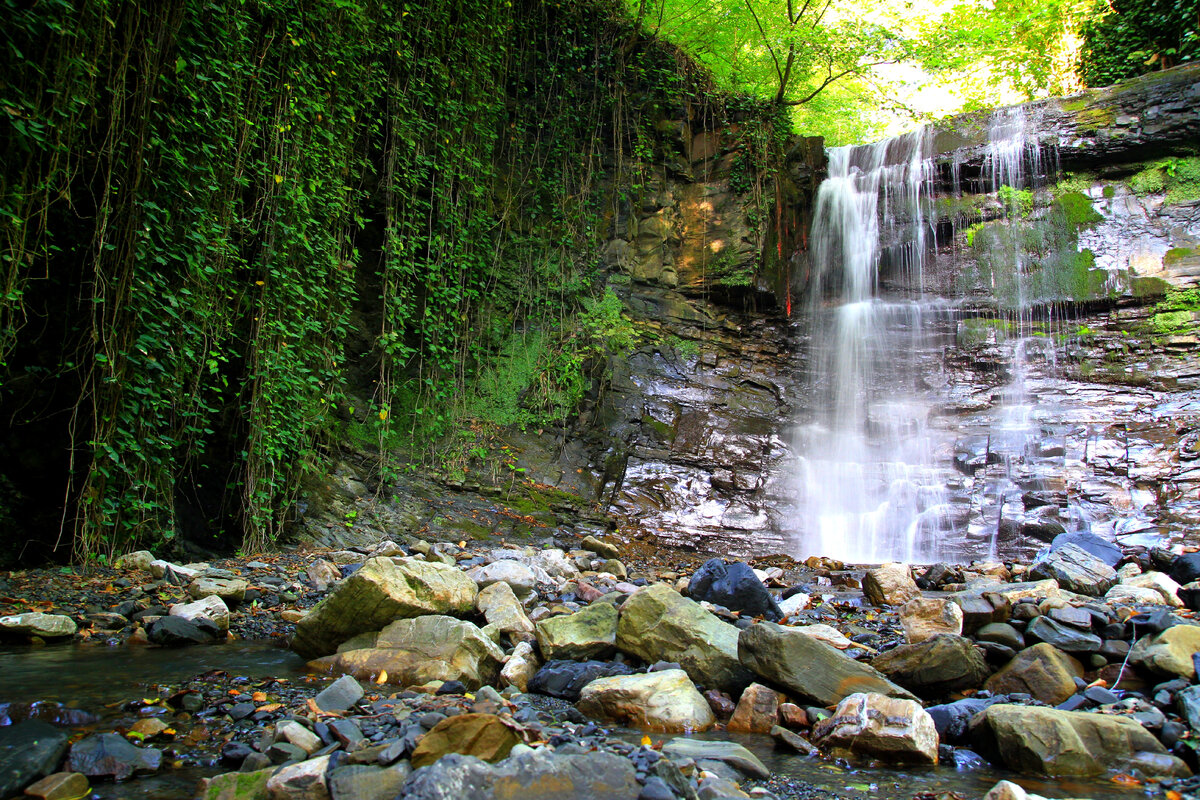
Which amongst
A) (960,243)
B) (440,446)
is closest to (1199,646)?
(440,446)

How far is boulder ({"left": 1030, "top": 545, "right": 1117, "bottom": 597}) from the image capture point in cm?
455

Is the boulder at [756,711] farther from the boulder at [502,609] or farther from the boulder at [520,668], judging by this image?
the boulder at [502,609]

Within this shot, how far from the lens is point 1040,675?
2932 millimetres

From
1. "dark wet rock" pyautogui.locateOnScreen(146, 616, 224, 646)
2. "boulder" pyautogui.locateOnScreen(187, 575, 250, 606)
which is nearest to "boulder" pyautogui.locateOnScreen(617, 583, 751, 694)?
"dark wet rock" pyautogui.locateOnScreen(146, 616, 224, 646)

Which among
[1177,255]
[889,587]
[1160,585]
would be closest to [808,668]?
[889,587]

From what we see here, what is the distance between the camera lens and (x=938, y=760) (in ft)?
8.21

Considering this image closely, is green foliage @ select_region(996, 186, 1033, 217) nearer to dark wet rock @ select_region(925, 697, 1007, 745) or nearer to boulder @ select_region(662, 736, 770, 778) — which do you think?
dark wet rock @ select_region(925, 697, 1007, 745)

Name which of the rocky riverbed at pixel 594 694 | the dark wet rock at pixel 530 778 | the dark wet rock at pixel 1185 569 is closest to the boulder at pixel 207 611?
the rocky riverbed at pixel 594 694

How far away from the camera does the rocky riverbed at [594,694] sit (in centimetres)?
206

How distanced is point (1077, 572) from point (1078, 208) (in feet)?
27.8

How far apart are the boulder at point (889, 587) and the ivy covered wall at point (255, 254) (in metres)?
5.15

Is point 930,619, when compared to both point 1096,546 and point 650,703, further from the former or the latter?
point 1096,546

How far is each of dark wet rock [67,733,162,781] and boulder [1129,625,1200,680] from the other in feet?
13.0

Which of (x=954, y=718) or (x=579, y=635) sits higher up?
(x=579, y=635)
